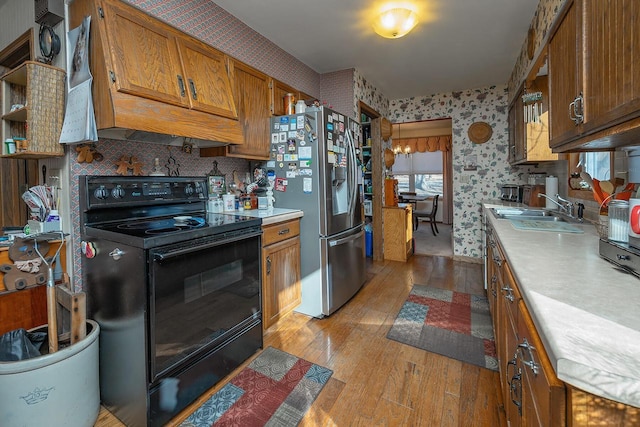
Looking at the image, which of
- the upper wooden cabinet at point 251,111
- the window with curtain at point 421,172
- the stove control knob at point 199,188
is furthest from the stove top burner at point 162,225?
the window with curtain at point 421,172

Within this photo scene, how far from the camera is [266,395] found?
1.67 metres

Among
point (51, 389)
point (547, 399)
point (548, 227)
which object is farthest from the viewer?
point (548, 227)

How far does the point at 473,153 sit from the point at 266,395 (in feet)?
13.6

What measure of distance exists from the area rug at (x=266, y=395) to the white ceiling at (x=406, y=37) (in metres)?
2.60

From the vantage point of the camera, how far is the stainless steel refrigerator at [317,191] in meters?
2.49

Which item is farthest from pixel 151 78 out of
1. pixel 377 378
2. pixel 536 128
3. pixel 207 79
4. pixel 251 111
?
pixel 536 128

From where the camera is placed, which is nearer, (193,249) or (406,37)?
(193,249)

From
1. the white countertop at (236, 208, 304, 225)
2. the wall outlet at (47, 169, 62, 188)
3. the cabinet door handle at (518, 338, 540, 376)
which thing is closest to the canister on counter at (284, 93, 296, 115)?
the white countertop at (236, 208, 304, 225)

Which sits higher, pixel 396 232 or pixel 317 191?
pixel 317 191

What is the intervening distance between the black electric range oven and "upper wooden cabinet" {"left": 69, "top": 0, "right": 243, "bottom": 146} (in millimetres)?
397

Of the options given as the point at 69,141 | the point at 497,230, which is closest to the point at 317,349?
the point at 497,230

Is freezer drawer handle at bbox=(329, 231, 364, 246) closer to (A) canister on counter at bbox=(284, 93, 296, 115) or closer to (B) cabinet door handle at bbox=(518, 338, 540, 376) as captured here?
(A) canister on counter at bbox=(284, 93, 296, 115)

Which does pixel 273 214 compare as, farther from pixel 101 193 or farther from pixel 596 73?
pixel 596 73

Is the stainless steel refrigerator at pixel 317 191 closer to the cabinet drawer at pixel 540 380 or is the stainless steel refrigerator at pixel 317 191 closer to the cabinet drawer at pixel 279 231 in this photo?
the cabinet drawer at pixel 279 231
